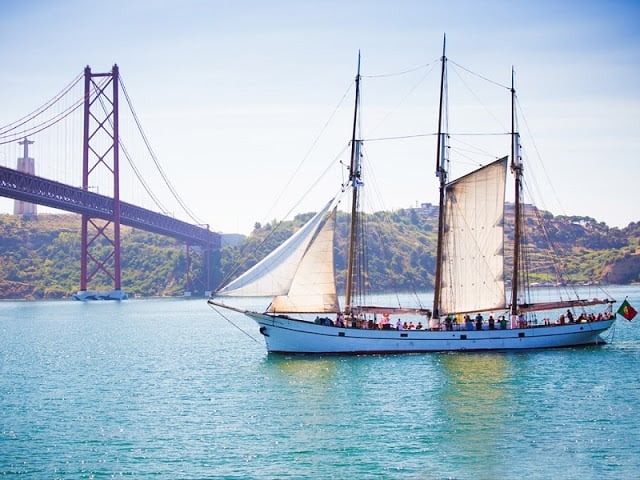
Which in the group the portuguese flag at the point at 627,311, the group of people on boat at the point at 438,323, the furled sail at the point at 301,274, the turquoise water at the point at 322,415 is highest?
the furled sail at the point at 301,274

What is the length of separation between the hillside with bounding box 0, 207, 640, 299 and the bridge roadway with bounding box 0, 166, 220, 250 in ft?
49.0

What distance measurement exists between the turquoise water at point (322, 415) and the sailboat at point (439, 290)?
1.06 metres

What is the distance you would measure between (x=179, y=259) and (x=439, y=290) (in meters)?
99.9

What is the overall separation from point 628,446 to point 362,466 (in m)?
6.59

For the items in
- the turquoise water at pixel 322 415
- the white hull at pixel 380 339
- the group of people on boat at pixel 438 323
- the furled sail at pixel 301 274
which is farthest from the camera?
the group of people on boat at pixel 438 323

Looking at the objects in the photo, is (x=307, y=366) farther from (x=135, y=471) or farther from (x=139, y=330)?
(x=139, y=330)

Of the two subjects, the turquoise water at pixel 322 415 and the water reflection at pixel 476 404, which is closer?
the turquoise water at pixel 322 415

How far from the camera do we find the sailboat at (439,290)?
136 feet

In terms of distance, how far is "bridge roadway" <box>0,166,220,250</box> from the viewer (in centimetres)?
8269

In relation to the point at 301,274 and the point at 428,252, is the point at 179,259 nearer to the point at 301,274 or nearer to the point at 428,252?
the point at 428,252

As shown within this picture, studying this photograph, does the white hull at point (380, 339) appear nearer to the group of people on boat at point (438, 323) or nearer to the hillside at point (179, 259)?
the group of people on boat at point (438, 323)

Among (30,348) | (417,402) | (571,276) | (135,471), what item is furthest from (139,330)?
(571,276)

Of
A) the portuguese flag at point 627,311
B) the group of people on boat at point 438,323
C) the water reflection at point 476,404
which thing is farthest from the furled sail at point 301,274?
the portuguese flag at point 627,311

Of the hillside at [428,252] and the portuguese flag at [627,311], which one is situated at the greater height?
the hillside at [428,252]
